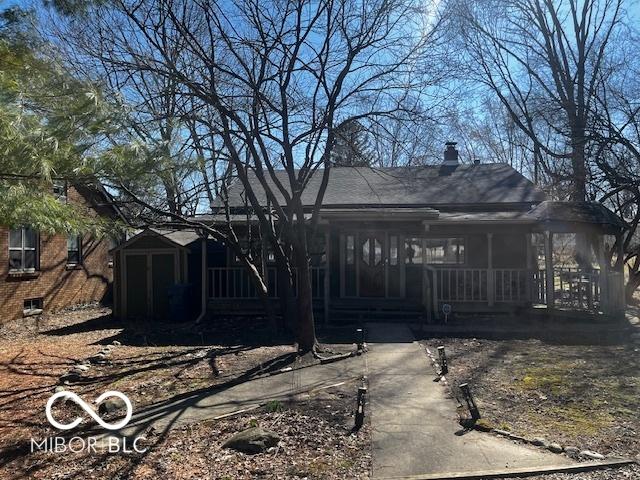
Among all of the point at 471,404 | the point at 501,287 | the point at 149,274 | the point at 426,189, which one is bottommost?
the point at 471,404

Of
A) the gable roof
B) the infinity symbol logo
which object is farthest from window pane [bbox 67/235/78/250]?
the infinity symbol logo

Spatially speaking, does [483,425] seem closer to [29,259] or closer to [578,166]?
[578,166]

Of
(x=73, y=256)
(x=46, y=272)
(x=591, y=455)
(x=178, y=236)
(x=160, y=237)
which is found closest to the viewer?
(x=591, y=455)

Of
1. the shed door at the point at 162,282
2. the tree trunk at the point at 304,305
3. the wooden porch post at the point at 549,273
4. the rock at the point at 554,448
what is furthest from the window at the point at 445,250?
the rock at the point at 554,448

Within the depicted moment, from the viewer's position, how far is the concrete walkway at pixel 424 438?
4.38 metres

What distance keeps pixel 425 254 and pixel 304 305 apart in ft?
18.3

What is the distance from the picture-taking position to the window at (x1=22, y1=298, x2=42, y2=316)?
15.4 meters

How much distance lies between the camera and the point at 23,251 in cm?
1541

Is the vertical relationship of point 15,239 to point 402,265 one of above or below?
above

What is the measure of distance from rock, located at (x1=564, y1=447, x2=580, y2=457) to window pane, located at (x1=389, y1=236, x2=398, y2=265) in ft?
33.4

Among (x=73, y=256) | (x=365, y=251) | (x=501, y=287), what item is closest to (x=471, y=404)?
(x=501, y=287)

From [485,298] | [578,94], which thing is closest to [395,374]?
[485,298]

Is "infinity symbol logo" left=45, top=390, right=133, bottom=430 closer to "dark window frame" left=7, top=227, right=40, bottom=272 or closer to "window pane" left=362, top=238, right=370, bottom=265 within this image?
"window pane" left=362, top=238, right=370, bottom=265

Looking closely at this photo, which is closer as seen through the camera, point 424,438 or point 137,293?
point 424,438
